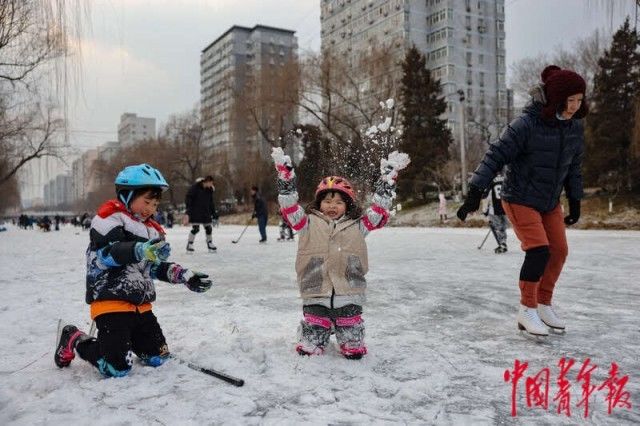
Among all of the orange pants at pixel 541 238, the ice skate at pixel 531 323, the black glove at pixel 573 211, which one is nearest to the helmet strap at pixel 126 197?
the orange pants at pixel 541 238

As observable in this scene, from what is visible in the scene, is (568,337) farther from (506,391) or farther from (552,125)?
(552,125)

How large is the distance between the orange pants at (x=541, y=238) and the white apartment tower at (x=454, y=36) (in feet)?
202

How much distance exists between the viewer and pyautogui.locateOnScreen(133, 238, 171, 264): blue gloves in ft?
8.47

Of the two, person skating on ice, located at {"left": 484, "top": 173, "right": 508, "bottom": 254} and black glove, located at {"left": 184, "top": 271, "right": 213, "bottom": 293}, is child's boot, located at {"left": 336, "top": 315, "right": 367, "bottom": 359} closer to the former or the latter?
black glove, located at {"left": 184, "top": 271, "right": 213, "bottom": 293}

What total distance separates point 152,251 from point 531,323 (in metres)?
2.64

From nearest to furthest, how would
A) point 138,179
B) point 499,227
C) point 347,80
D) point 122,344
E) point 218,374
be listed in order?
point 218,374, point 122,344, point 138,179, point 499,227, point 347,80

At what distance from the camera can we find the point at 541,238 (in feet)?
11.3

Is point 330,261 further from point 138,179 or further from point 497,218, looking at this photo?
point 497,218

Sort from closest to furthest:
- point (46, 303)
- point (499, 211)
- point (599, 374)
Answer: point (599, 374)
point (46, 303)
point (499, 211)

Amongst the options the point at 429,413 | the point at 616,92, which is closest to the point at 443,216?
the point at 616,92

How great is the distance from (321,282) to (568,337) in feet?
6.24

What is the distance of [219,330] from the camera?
3816 mm

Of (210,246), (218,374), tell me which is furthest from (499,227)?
(218,374)

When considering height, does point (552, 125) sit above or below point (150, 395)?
above
